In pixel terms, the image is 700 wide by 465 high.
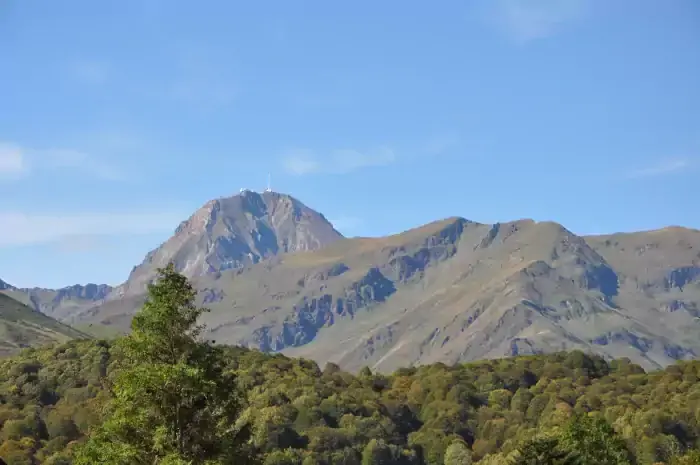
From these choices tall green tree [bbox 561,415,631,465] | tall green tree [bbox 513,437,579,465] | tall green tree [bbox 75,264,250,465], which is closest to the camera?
tall green tree [bbox 75,264,250,465]

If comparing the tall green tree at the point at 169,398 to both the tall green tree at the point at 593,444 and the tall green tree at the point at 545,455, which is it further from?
the tall green tree at the point at 593,444

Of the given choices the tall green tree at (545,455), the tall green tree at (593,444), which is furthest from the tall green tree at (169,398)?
the tall green tree at (593,444)

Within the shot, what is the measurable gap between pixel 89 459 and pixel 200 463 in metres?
4.94

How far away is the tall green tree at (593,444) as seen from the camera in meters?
81.2

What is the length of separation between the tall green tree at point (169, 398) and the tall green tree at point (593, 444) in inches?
1574

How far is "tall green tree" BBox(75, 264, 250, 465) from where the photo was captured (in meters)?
43.9

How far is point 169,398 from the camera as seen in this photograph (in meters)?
44.7

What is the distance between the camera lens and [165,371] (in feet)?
145

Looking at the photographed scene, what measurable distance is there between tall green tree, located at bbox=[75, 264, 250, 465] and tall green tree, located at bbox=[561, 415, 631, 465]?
40.0 meters

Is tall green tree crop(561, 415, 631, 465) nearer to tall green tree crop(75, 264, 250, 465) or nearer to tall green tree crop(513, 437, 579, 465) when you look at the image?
tall green tree crop(513, 437, 579, 465)

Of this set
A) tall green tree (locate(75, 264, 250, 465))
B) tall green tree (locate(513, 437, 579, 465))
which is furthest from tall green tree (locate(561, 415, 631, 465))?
tall green tree (locate(75, 264, 250, 465))

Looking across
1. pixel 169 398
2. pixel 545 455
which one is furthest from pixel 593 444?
pixel 169 398

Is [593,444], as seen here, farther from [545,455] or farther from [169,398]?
[169,398]

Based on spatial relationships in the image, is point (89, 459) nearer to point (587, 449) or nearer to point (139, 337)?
point (139, 337)
